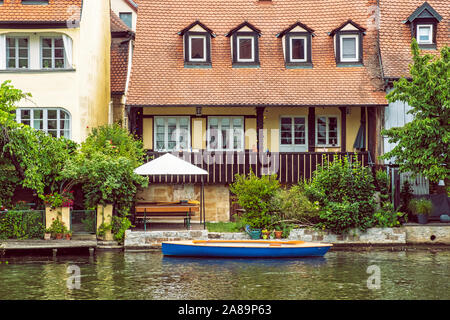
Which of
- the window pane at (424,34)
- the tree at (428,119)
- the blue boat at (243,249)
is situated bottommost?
the blue boat at (243,249)

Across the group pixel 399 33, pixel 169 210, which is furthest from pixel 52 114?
pixel 399 33

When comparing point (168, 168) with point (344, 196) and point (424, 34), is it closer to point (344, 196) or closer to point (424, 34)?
point (344, 196)

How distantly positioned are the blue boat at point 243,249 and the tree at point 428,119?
547 centimetres

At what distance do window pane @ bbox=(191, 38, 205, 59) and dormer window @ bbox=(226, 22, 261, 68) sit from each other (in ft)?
4.56

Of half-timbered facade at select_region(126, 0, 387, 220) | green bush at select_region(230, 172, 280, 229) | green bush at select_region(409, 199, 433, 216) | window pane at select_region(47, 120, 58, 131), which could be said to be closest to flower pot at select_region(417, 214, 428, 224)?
green bush at select_region(409, 199, 433, 216)

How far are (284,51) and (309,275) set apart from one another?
16093mm

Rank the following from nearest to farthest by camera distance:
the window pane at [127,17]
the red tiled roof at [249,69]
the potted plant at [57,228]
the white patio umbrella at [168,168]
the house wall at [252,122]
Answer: the potted plant at [57,228], the white patio umbrella at [168,168], the red tiled roof at [249,69], the house wall at [252,122], the window pane at [127,17]

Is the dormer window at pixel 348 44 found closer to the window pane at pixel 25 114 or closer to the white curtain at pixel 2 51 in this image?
the window pane at pixel 25 114

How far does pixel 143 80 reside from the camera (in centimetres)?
3706

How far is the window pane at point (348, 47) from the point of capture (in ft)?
125

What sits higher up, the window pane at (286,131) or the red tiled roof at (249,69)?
the red tiled roof at (249,69)

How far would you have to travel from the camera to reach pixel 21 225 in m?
30.0

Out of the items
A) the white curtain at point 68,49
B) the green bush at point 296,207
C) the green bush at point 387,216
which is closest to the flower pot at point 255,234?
the green bush at point 296,207
